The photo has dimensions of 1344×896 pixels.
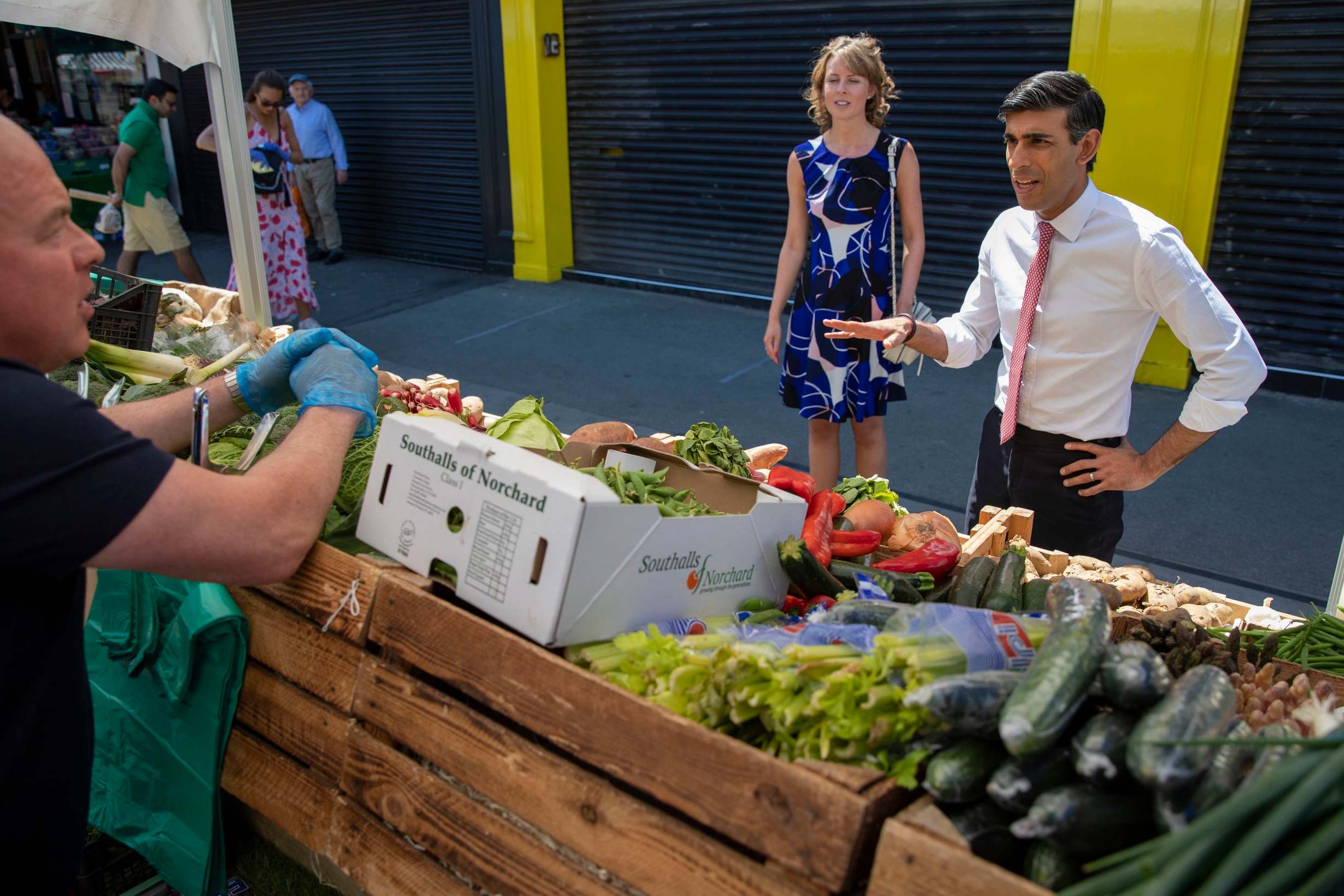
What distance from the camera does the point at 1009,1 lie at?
773 cm

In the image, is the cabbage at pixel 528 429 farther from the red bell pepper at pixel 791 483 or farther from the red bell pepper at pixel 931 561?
the red bell pepper at pixel 931 561

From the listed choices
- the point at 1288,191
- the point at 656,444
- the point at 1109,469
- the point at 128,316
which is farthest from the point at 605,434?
the point at 1288,191

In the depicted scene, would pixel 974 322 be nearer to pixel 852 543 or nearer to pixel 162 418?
pixel 852 543

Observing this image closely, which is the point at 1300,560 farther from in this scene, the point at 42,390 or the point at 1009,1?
the point at 42,390

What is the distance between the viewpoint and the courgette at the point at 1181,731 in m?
1.38

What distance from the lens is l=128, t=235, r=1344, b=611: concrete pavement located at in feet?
17.9

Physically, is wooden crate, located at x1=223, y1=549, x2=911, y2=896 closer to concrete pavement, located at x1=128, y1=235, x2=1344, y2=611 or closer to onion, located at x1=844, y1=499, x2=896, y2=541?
onion, located at x1=844, y1=499, x2=896, y2=541

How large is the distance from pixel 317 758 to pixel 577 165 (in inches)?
382

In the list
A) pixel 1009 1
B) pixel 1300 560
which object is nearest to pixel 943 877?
pixel 1300 560

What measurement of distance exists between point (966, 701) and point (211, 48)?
16.6 feet

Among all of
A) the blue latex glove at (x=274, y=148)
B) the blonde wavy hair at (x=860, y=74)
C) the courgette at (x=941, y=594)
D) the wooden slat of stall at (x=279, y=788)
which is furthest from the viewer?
the blue latex glove at (x=274, y=148)

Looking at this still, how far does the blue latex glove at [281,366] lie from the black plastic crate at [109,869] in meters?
1.37

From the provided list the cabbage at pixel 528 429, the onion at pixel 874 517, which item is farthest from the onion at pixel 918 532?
the cabbage at pixel 528 429

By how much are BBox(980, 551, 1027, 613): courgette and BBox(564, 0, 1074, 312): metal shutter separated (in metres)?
6.33
